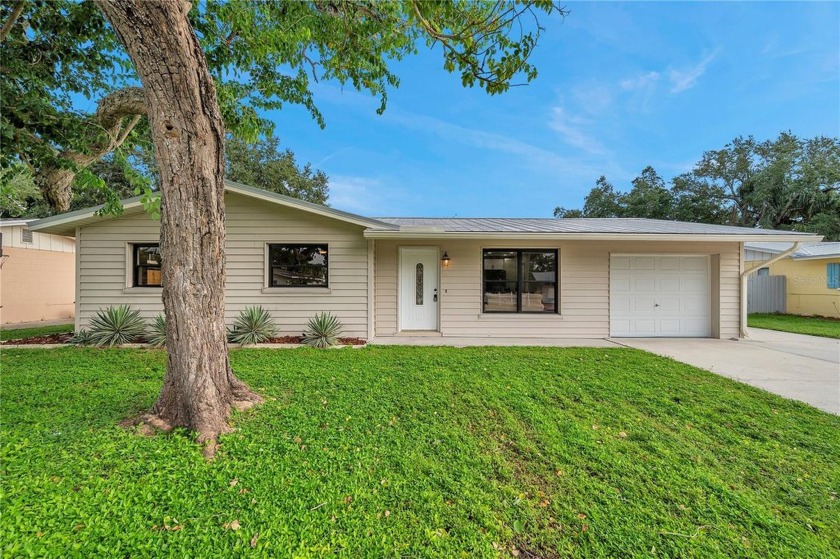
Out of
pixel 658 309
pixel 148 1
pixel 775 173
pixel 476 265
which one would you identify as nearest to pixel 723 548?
pixel 148 1

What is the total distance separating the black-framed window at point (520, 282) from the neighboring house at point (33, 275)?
1225 cm

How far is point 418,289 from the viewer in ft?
24.9

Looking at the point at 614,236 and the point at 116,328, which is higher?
the point at 614,236

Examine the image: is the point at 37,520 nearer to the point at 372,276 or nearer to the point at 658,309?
the point at 372,276

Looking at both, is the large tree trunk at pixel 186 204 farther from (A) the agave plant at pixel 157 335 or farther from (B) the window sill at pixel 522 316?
(B) the window sill at pixel 522 316

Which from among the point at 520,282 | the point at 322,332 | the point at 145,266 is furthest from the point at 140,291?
the point at 520,282

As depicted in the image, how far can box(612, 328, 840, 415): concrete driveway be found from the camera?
4156 millimetres

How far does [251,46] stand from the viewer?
528cm

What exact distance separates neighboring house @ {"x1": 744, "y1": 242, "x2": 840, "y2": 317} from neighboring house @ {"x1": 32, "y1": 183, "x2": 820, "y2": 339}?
215 inches

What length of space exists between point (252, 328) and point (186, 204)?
4.20 metres

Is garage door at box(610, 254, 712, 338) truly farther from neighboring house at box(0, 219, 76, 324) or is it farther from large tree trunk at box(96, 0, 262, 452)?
neighboring house at box(0, 219, 76, 324)

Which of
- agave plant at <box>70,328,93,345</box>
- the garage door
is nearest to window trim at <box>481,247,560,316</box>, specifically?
the garage door

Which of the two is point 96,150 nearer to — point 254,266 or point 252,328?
point 254,266

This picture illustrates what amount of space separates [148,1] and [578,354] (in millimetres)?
6937
